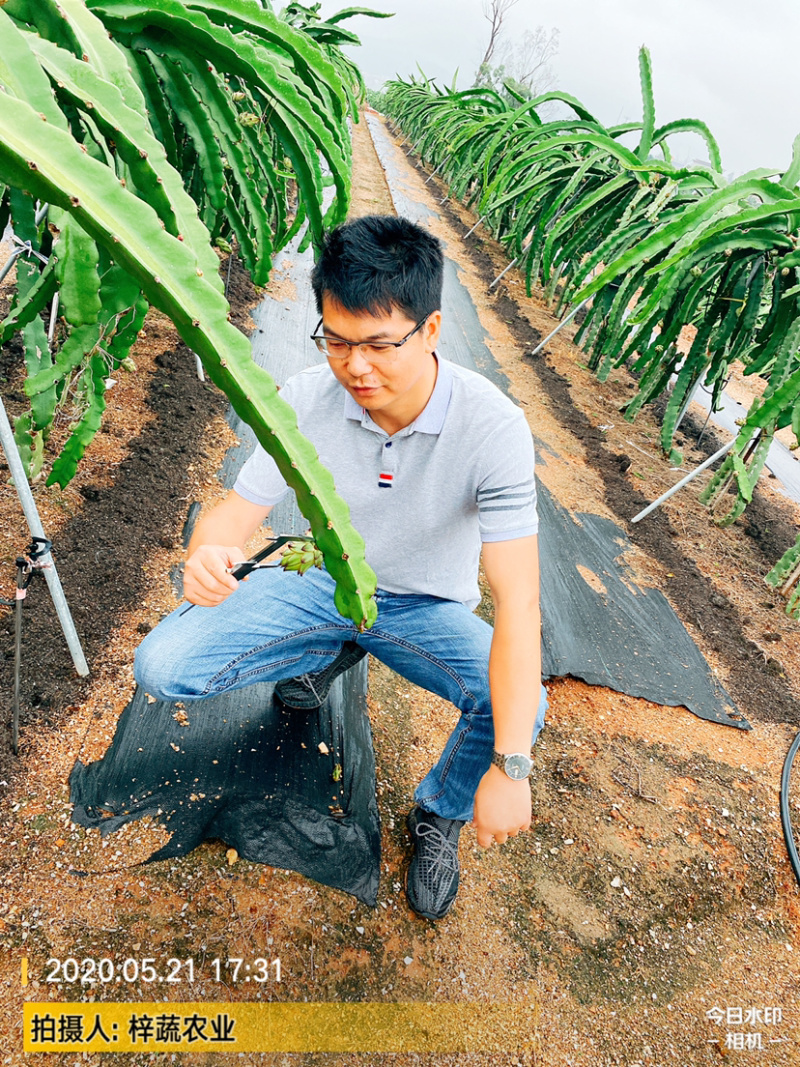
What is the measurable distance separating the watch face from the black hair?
849mm

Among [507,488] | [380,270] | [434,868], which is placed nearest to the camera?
[380,270]

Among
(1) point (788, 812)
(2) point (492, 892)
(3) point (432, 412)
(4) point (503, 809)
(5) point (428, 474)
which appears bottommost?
(2) point (492, 892)

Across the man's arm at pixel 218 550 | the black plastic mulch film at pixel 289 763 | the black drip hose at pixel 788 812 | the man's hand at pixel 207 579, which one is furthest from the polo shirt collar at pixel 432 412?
the black drip hose at pixel 788 812

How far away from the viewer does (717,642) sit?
2502 mm

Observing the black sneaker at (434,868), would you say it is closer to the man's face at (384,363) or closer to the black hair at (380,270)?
the man's face at (384,363)

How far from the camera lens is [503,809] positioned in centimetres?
116

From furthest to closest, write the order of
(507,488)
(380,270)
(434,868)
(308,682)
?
1. (308,682)
2. (434,868)
3. (507,488)
4. (380,270)

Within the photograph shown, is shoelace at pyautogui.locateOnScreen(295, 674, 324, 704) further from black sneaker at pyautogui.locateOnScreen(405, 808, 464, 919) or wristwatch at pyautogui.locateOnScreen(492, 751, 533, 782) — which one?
wristwatch at pyautogui.locateOnScreen(492, 751, 533, 782)

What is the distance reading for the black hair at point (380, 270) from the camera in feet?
3.73

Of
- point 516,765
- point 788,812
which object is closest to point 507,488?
point 516,765

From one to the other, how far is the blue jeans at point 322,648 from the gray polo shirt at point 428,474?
3.7 inches

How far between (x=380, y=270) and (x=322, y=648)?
0.89 metres

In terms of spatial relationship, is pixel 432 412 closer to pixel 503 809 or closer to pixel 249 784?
pixel 503 809

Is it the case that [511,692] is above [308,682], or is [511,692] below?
above
